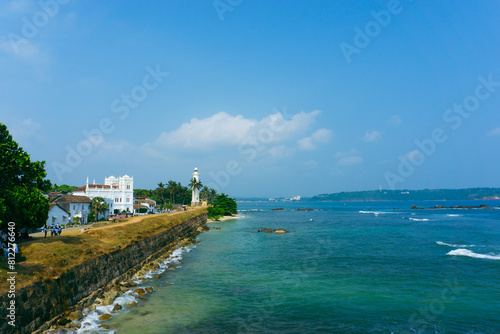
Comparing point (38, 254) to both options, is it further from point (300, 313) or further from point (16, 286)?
point (300, 313)

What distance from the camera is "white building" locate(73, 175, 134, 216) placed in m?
77.1

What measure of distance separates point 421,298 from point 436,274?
368 inches

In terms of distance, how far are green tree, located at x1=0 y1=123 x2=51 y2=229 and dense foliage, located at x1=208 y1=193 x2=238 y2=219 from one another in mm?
90213

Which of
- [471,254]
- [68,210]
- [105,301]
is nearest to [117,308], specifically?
[105,301]

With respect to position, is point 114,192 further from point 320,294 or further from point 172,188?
point 320,294

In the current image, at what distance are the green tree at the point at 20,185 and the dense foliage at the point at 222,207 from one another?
296 ft

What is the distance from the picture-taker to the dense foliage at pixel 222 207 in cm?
11506

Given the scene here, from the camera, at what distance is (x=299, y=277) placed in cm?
3150

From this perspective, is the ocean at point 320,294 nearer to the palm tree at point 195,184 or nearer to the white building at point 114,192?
the white building at point 114,192

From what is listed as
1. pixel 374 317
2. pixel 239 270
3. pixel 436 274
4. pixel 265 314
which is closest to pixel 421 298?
pixel 374 317

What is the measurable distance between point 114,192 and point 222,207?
172 ft

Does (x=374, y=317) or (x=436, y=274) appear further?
(x=436, y=274)

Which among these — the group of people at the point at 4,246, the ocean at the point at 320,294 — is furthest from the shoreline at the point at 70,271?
the ocean at the point at 320,294

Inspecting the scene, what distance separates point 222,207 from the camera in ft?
416
